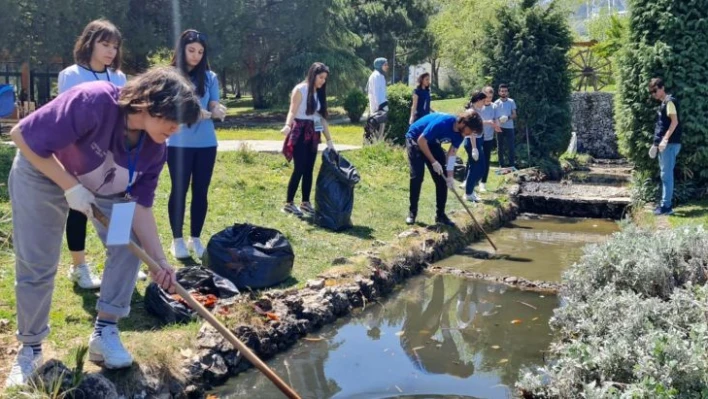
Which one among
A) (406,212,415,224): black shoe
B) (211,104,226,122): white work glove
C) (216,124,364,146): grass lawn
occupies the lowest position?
(406,212,415,224): black shoe

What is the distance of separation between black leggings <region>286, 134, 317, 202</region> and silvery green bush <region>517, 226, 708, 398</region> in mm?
3143

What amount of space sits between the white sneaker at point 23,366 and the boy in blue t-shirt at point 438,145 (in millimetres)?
4880

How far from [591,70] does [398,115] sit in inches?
568

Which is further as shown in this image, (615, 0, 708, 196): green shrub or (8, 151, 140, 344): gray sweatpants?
(615, 0, 708, 196): green shrub

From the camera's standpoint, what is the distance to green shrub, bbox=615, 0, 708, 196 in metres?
10.2

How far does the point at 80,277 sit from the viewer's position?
16.6ft

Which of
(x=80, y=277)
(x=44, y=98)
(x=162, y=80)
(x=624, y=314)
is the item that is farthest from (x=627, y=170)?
(x=44, y=98)

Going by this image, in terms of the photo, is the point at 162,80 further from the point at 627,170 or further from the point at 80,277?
the point at 627,170

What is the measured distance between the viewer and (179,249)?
19.9 ft

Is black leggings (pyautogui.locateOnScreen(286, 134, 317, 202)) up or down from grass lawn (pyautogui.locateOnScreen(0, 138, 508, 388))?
up

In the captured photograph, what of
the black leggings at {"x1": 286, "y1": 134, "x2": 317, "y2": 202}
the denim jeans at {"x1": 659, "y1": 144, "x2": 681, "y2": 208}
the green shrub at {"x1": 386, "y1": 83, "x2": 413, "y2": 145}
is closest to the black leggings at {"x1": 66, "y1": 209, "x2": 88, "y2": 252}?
the black leggings at {"x1": 286, "y1": 134, "x2": 317, "y2": 202}

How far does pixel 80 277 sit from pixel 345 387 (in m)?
1.96

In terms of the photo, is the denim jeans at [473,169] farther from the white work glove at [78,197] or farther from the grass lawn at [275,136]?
the white work glove at [78,197]

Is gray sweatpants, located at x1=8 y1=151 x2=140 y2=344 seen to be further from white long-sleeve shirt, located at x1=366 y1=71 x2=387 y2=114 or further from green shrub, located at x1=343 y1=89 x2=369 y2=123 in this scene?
green shrub, located at x1=343 y1=89 x2=369 y2=123
